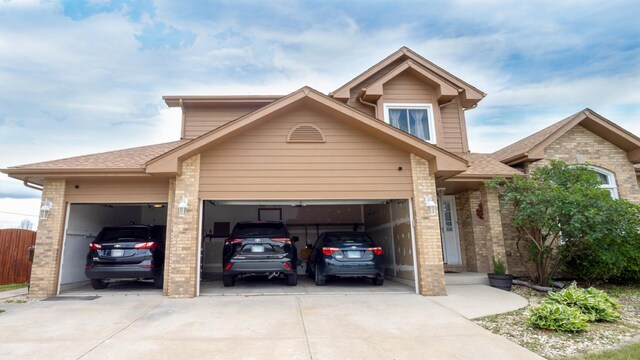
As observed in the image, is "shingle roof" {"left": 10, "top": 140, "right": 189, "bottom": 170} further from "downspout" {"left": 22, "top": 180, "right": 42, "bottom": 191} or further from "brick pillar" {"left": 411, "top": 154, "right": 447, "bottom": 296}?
"brick pillar" {"left": 411, "top": 154, "right": 447, "bottom": 296}

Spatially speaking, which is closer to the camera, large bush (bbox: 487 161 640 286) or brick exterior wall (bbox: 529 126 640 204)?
large bush (bbox: 487 161 640 286)

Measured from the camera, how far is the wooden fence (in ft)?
35.7

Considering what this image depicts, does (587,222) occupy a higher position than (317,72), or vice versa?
(317,72)

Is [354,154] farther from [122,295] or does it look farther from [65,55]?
[65,55]

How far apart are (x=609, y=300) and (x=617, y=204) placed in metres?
2.78

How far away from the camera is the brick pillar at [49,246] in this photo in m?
7.56

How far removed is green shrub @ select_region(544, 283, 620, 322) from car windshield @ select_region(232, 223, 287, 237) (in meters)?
5.70

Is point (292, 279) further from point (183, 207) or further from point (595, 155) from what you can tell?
point (595, 155)

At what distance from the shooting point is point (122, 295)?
7.42 m

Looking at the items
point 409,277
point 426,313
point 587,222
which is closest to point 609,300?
point 587,222

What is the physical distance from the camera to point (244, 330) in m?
4.80

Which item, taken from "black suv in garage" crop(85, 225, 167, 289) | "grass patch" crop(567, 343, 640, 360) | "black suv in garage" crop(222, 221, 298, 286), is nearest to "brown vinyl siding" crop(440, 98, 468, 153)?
"black suv in garage" crop(222, 221, 298, 286)

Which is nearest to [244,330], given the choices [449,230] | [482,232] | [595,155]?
[482,232]

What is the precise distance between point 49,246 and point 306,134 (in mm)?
6623
